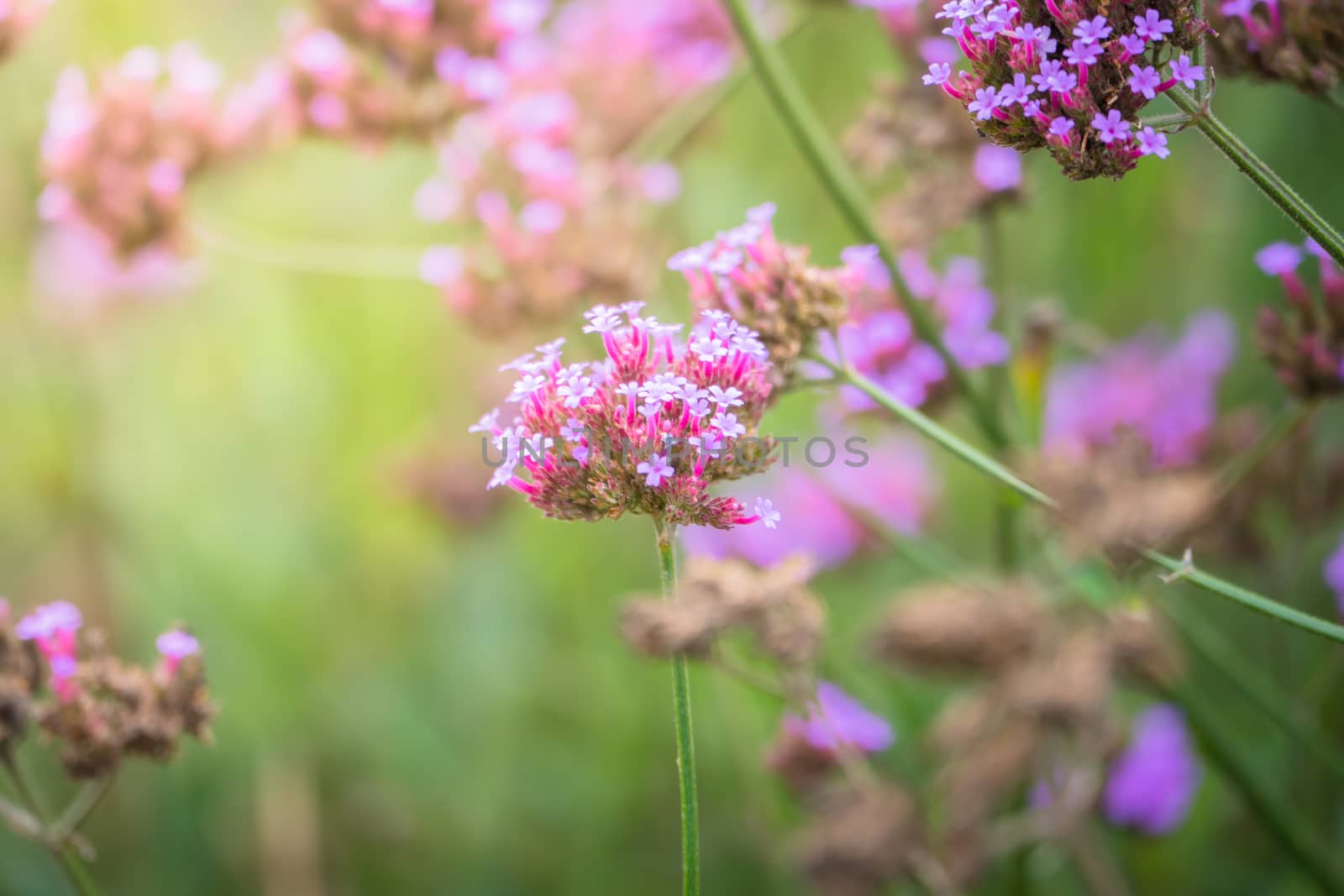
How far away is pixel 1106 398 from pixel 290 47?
2096 millimetres

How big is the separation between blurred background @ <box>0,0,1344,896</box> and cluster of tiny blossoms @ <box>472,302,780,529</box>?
3.42 feet

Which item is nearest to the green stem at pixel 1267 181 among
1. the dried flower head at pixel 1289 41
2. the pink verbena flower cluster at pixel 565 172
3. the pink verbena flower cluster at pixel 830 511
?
the dried flower head at pixel 1289 41

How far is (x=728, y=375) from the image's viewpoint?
130 centimetres

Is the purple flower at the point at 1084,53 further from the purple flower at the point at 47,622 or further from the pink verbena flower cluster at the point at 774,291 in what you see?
the purple flower at the point at 47,622

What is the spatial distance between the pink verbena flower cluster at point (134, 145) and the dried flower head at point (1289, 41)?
2.04 meters

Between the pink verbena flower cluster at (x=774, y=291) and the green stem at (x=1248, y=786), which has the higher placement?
the pink verbena flower cluster at (x=774, y=291)

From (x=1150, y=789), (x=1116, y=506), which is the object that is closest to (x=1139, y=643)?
(x=1116, y=506)

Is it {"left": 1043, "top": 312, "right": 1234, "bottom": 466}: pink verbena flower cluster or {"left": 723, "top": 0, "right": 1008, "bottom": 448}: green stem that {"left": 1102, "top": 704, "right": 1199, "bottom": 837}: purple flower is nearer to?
{"left": 1043, "top": 312, "right": 1234, "bottom": 466}: pink verbena flower cluster

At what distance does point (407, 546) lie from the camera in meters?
3.97

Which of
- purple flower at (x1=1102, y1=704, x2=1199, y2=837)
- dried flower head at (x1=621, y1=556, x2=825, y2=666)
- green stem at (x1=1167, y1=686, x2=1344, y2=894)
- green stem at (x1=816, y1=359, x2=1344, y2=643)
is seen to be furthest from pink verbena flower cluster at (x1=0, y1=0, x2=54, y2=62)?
purple flower at (x1=1102, y1=704, x2=1199, y2=837)

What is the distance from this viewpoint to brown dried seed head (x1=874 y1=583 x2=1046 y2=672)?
1573 millimetres

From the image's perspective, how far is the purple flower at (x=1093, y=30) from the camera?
1.10 m

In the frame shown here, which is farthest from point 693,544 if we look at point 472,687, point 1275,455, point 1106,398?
point 1275,455

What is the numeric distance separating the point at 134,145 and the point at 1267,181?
91.5 inches
